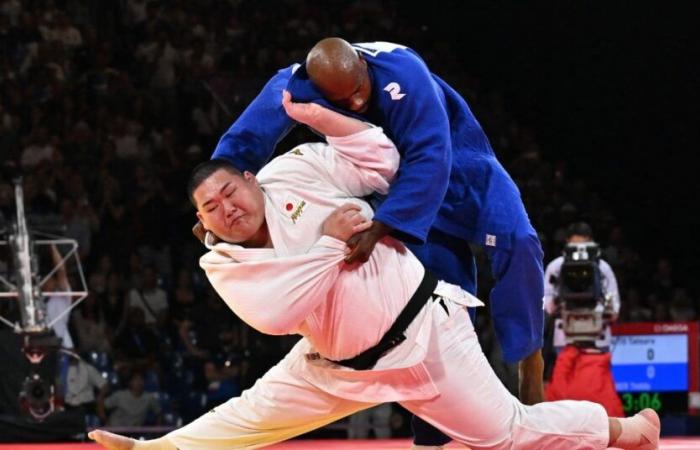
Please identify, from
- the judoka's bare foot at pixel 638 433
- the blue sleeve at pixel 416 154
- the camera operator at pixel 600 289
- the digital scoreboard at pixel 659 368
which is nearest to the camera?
the blue sleeve at pixel 416 154

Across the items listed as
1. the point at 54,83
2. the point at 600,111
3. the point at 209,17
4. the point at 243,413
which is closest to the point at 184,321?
the point at 54,83

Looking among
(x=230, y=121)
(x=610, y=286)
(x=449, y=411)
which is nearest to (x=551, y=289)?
(x=610, y=286)

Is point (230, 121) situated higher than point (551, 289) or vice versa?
Answer: point (230, 121)

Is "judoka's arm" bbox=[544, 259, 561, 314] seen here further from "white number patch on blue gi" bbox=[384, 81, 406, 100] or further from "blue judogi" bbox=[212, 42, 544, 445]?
"white number patch on blue gi" bbox=[384, 81, 406, 100]

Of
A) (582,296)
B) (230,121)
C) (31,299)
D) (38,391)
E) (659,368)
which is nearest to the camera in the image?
(38,391)

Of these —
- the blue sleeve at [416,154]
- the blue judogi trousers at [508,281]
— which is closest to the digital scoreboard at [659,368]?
the blue judogi trousers at [508,281]

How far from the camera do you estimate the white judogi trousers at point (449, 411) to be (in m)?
2.80

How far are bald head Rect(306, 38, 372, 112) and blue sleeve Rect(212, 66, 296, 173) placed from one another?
1.11 feet

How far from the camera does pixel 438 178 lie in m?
2.78

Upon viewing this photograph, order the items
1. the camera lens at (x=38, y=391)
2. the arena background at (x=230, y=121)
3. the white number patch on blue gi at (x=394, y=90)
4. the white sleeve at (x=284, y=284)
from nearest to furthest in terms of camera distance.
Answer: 1. the white sleeve at (x=284, y=284)
2. the white number patch on blue gi at (x=394, y=90)
3. the camera lens at (x=38, y=391)
4. the arena background at (x=230, y=121)

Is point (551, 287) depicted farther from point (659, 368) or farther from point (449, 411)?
point (449, 411)

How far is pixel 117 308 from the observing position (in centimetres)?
812

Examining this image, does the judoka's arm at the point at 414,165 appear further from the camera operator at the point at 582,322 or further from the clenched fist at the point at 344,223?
the camera operator at the point at 582,322

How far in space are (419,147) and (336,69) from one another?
27cm
